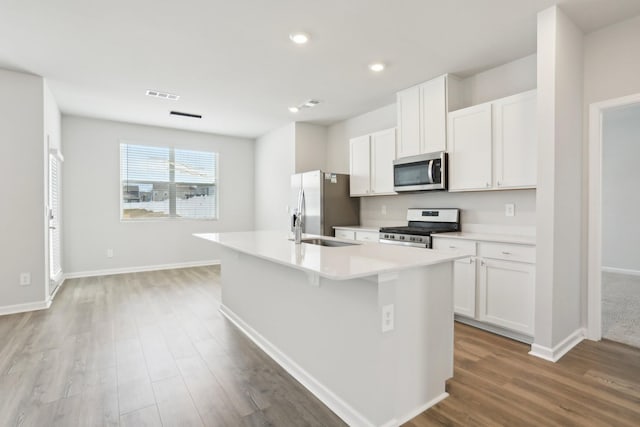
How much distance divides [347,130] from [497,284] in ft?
11.6

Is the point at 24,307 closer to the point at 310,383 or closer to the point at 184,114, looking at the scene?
the point at 184,114

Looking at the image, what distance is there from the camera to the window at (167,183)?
5875 millimetres

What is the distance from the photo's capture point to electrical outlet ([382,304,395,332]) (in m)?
1.64

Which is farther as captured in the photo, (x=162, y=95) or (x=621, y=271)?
(x=621, y=271)

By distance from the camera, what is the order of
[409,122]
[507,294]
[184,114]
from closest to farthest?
[507,294] → [409,122] → [184,114]

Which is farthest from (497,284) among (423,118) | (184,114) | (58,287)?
(58,287)

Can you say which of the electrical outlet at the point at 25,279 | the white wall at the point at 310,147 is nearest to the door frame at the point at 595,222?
the white wall at the point at 310,147

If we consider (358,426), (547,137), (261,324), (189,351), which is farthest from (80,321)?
(547,137)

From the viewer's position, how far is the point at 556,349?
251 centimetres

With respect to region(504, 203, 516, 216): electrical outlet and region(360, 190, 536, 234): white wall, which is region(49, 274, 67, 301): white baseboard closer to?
region(360, 190, 536, 234): white wall

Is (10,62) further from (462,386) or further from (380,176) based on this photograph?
(462,386)

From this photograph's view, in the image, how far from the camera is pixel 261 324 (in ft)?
9.09

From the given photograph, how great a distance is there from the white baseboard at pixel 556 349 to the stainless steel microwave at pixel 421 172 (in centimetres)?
171

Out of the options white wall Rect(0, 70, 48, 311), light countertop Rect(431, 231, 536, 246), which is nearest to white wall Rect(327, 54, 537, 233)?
light countertop Rect(431, 231, 536, 246)
